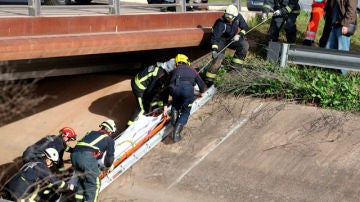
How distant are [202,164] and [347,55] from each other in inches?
129

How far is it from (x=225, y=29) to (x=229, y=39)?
0.84 feet

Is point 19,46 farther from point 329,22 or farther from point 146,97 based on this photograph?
point 329,22

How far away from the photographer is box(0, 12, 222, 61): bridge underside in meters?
8.49

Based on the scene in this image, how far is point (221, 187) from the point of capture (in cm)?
809

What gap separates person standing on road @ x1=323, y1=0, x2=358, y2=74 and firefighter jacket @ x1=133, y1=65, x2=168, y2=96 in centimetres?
324

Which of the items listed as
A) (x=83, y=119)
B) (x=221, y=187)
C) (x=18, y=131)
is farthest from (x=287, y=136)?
(x=18, y=131)

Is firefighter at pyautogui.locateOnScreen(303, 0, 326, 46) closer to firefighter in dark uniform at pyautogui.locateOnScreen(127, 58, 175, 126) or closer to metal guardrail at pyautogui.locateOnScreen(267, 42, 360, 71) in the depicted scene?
metal guardrail at pyautogui.locateOnScreen(267, 42, 360, 71)

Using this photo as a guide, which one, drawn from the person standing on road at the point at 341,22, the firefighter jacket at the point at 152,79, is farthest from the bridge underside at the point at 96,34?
the person standing on road at the point at 341,22

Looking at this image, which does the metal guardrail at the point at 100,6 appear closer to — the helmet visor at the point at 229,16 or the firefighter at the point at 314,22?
the helmet visor at the point at 229,16

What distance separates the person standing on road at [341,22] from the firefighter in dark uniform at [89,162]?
4694 millimetres

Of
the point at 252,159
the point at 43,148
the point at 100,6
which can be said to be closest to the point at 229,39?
the point at 100,6

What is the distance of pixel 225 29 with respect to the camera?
1097 cm

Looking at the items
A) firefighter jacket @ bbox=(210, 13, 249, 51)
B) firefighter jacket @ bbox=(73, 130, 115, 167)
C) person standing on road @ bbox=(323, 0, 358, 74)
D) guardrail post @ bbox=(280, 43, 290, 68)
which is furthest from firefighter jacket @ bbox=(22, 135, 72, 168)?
person standing on road @ bbox=(323, 0, 358, 74)

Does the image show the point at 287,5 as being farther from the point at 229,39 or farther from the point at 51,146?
the point at 51,146
